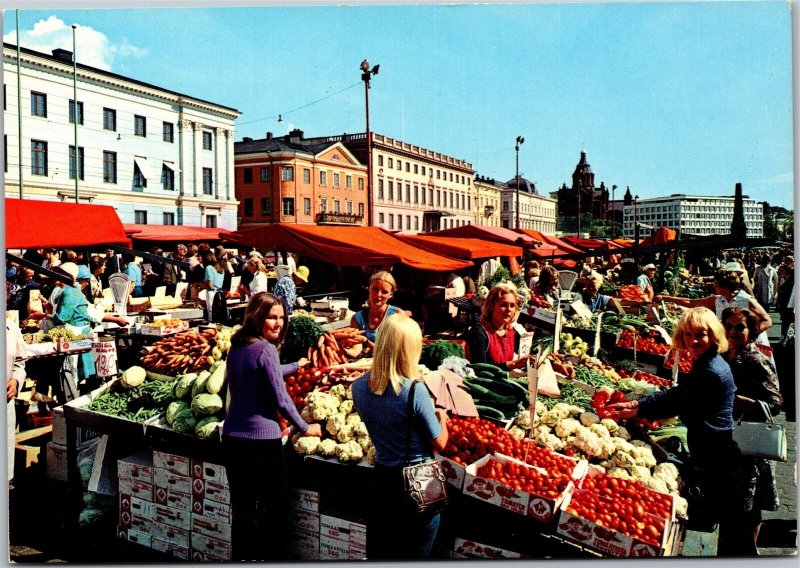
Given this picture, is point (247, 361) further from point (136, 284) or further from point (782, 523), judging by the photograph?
point (136, 284)

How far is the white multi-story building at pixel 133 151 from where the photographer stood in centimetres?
1205

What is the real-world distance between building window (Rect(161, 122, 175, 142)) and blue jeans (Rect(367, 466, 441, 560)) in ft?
60.2

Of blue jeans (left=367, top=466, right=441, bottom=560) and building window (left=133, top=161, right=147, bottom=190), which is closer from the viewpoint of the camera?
blue jeans (left=367, top=466, right=441, bottom=560)

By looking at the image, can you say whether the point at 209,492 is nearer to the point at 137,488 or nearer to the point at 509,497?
the point at 137,488

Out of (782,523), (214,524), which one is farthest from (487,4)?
(782,523)

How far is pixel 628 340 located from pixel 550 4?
165 inches

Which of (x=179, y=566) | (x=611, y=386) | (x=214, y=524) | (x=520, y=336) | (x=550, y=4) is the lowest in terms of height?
(x=179, y=566)

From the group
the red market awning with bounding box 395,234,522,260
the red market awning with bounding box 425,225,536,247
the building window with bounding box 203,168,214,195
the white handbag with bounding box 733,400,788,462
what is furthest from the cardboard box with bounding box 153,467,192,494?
the building window with bounding box 203,168,214,195

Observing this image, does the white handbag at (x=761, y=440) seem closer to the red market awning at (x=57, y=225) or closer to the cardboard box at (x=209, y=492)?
the cardboard box at (x=209, y=492)

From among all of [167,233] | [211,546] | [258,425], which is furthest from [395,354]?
[167,233]

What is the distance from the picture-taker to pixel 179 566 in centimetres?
400

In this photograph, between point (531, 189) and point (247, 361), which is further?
point (531, 189)

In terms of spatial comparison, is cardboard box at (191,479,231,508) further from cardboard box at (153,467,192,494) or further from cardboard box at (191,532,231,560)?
cardboard box at (191,532,231,560)

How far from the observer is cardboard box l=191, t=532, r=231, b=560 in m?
3.91
